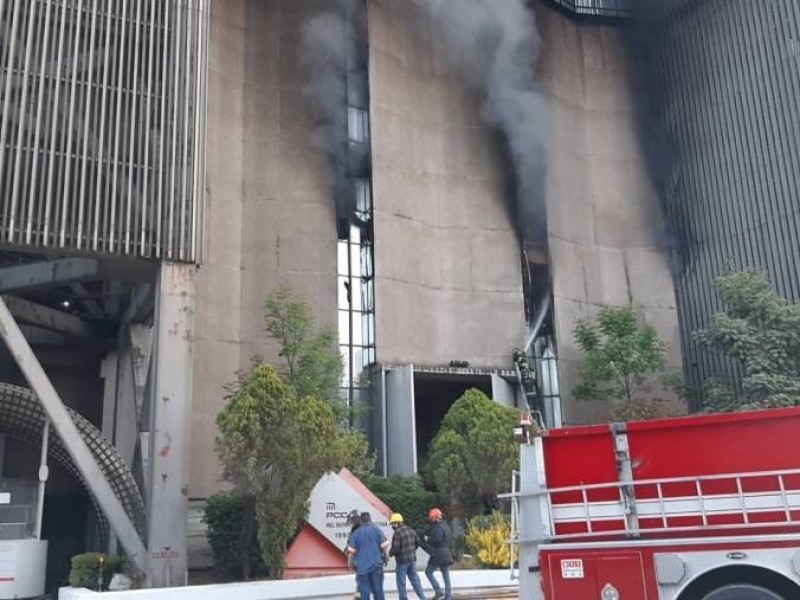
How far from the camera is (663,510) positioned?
7.57 m

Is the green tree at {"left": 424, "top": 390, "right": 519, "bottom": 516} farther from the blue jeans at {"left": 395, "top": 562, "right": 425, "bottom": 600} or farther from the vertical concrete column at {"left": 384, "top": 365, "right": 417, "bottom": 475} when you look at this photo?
the blue jeans at {"left": 395, "top": 562, "right": 425, "bottom": 600}

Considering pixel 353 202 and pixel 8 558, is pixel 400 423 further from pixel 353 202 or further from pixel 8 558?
pixel 8 558

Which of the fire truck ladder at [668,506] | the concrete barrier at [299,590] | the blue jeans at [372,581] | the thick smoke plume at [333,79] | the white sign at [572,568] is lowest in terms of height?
the concrete barrier at [299,590]

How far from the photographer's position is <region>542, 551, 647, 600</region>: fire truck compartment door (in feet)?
24.3

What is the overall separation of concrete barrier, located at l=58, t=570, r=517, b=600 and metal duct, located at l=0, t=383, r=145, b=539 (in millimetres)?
3265

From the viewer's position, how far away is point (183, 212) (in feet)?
57.8

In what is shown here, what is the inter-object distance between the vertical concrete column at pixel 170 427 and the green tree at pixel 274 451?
187 cm

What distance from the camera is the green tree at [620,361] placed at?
2811 centimetres

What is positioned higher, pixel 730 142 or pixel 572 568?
pixel 730 142

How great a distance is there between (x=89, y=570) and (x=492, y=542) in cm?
823

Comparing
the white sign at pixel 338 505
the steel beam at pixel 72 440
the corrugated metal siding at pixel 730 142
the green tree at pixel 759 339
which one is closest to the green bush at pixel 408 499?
the white sign at pixel 338 505

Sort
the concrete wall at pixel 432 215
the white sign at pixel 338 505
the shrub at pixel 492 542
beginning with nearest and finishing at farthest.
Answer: the shrub at pixel 492 542 < the white sign at pixel 338 505 < the concrete wall at pixel 432 215

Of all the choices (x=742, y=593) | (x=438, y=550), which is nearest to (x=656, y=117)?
(x=438, y=550)

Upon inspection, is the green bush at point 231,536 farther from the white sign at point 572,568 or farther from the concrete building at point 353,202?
the white sign at point 572,568
